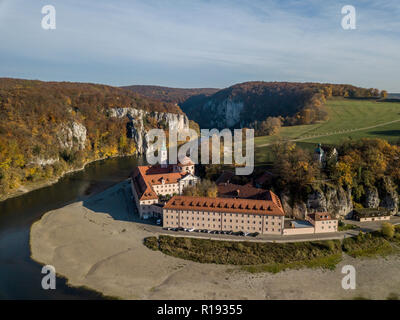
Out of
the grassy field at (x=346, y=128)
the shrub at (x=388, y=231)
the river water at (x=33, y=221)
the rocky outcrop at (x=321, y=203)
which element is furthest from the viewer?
the grassy field at (x=346, y=128)

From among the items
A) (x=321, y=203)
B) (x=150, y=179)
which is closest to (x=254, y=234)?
(x=321, y=203)

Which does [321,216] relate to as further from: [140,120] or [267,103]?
[267,103]

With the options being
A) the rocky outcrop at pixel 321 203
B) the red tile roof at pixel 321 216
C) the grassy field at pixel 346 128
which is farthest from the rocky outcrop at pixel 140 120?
the red tile roof at pixel 321 216

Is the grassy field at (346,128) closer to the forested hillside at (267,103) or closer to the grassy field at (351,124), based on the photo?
the grassy field at (351,124)

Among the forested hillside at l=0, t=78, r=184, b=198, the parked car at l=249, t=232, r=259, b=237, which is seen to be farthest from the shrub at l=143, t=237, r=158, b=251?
the forested hillside at l=0, t=78, r=184, b=198

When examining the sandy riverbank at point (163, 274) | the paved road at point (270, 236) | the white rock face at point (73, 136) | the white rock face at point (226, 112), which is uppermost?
the white rock face at point (226, 112)
